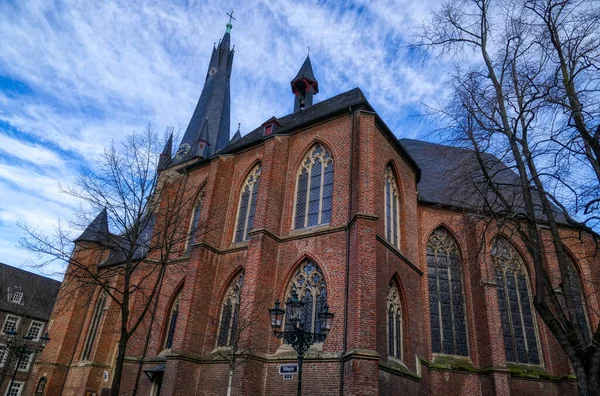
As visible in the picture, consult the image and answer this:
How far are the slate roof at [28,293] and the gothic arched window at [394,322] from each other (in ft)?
113

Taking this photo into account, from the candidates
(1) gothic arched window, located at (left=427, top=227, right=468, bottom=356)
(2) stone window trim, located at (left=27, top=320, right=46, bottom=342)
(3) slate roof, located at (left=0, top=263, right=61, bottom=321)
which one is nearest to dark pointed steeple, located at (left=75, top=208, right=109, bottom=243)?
(1) gothic arched window, located at (left=427, top=227, right=468, bottom=356)

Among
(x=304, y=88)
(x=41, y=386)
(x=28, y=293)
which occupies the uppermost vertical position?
(x=304, y=88)

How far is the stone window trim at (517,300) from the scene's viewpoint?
15.2m

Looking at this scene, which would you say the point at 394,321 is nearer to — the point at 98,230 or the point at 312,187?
the point at 312,187

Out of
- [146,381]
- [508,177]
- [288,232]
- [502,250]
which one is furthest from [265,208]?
[508,177]

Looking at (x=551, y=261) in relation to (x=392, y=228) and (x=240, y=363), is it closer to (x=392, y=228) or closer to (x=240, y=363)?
(x=392, y=228)

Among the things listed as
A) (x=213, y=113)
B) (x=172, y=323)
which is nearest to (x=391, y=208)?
(x=172, y=323)

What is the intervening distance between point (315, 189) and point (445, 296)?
21.9 ft

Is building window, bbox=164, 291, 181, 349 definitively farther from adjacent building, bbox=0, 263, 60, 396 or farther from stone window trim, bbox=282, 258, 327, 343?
adjacent building, bbox=0, 263, 60, 396

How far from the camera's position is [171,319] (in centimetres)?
1622

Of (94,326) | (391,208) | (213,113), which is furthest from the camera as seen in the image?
(213,113)

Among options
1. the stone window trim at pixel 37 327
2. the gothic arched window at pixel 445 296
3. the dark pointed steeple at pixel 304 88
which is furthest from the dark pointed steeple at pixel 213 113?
the stone window trim at pixel 37 327

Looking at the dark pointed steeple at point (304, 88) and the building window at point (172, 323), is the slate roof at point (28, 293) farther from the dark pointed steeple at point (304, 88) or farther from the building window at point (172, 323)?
the dark pointed steeple at point (304, 88)

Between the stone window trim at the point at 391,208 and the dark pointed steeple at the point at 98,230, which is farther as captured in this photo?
the stone window trim at the point at 391,208
